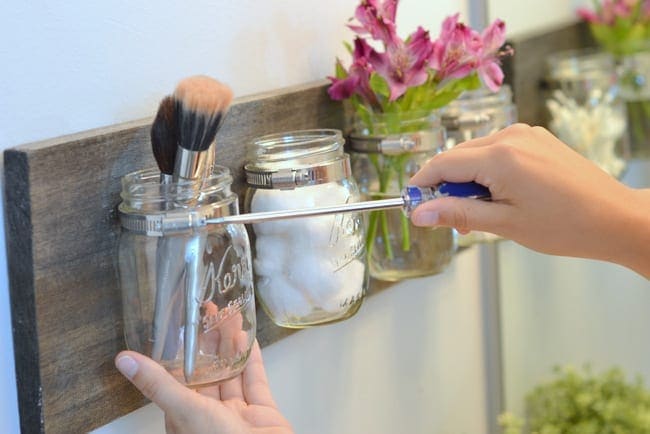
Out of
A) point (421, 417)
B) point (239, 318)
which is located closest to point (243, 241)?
point (239, 318)

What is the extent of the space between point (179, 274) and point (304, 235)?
110mm

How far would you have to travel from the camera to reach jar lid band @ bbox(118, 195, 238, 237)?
58 centimetres

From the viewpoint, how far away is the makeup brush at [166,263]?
0.58 meters

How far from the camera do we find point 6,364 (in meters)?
0.57

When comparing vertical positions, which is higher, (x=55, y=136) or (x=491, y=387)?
(x=55, y=136)

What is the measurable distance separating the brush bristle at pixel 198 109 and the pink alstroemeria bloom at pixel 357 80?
0.20 meters

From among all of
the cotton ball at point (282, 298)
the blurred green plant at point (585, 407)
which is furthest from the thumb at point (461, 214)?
the blurred green plant at point (585, 407)

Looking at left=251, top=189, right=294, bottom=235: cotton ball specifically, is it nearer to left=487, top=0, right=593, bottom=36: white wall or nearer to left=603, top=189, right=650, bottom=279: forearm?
left=603, top=189, right=650, bottom=279: forearm

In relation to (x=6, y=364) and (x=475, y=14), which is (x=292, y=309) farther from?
(x=475, y=14)

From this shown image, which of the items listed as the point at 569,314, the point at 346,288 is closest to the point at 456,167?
the point at 346,288

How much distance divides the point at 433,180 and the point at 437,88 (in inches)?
6.3

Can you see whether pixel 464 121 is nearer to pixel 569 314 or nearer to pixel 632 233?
pixel 632 233

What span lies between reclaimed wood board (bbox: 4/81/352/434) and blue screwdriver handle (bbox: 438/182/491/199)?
20cm

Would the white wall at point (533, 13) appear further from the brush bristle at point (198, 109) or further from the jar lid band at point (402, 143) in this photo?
the brush bristle at point (198, 109)
